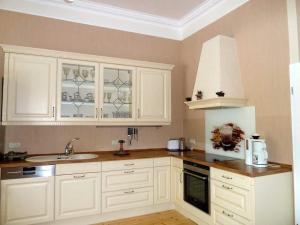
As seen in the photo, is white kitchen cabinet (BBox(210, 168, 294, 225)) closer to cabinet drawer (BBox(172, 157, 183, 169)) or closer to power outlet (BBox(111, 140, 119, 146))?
cabinet drawer (BBox(172, 157, 183, 169))

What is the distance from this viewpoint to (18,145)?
286cm

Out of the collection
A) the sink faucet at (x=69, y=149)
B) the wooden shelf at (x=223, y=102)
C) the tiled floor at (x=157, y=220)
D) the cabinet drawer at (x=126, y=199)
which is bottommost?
the tiled floor at (x=157, y=220)

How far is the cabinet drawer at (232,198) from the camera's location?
1994 millimetres

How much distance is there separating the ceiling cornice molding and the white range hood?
576mm

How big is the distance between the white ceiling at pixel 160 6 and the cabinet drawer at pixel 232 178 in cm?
230

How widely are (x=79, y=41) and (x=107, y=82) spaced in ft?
2.46

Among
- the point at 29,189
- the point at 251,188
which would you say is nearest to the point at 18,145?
the point at 29,189

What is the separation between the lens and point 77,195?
2.62 m

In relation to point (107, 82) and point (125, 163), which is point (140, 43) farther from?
point (125, 163)

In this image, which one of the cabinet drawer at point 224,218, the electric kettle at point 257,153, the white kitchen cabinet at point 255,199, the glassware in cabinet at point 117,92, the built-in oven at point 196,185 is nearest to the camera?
the white kitchen cabinet at point 255,199

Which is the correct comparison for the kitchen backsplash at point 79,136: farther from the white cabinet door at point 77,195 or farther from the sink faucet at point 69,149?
the white cabinet door at point 77,195

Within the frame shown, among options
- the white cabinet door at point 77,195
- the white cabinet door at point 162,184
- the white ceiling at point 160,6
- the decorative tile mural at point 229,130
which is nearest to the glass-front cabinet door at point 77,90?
the white cabinet door at point 77,195

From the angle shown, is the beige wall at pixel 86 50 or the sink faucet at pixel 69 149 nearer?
the beige wall at pixel 86 50

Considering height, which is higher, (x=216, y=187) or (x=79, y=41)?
(x=79, y=41)
